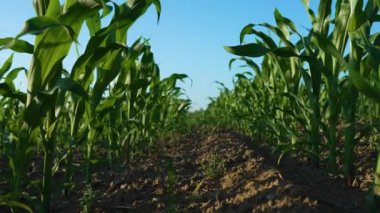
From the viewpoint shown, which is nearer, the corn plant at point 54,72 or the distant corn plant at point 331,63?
the corn plant at point 54,72

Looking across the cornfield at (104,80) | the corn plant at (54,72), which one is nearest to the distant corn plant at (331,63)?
the cornfield at (104,80)

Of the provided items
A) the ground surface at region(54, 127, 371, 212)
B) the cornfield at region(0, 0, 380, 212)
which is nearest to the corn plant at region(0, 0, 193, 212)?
the cornfield at region(0, 0, 380, 212)

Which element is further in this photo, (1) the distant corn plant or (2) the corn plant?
(1) the distant corn plant

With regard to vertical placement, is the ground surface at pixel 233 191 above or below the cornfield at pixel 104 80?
below

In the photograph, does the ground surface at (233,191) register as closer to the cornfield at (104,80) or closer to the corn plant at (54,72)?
the cornfield at (104,80)

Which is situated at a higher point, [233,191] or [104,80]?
[104,80]

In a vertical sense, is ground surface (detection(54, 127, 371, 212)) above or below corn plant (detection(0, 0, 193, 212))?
below

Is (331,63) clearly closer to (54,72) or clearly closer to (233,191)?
(233,191)

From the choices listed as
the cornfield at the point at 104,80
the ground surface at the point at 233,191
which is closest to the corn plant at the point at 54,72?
the cornfield at the point at 104,80

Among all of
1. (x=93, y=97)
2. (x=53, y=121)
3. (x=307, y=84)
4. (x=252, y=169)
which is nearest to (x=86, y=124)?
(x=93, y=97)

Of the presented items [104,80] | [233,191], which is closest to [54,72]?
[104,80]

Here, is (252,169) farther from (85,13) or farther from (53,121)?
(85,13)

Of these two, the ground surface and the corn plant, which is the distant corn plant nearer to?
the ground surface

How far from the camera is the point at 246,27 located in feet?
10.2
